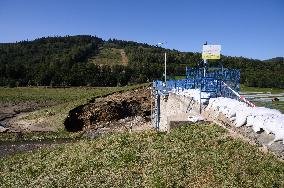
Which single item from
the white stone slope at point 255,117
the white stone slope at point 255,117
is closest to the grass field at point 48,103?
the white stone slope at point 255,117

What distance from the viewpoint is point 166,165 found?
14.7 metres

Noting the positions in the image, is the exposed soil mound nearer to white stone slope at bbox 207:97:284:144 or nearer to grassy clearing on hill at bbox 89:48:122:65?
white stone slope at bbox 207:97:284:144

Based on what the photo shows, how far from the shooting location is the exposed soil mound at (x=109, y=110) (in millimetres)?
55750

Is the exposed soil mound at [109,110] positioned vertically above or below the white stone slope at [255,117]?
below

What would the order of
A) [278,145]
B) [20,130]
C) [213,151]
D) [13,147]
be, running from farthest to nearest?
[20,130]
[13,147]
[213,151]
[278,145]

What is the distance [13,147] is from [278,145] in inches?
1325

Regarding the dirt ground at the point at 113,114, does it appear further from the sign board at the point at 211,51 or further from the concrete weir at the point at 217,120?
the sign board at the point at 211,51

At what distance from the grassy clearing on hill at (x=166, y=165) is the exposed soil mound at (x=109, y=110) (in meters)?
35.3

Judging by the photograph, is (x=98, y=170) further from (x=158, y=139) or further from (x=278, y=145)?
(x=278, y=145)

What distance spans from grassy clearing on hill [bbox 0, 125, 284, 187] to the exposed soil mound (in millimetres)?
35271

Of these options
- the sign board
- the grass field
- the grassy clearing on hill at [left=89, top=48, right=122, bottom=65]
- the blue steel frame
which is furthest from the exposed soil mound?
the grassy clearing on hill at [left=89, top=48, right=122, bottom=65]

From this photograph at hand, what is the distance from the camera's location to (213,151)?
1502cm

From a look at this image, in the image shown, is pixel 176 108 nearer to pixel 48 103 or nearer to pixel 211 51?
pixel 211 51

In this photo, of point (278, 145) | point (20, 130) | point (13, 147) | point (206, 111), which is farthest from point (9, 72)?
point (278, 145)
